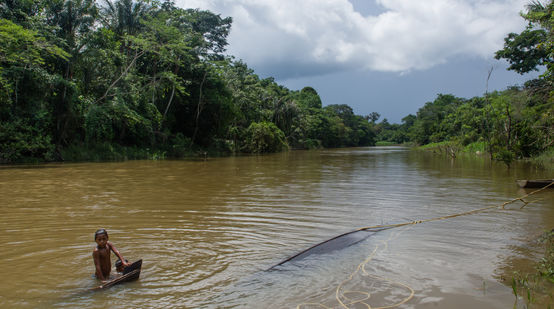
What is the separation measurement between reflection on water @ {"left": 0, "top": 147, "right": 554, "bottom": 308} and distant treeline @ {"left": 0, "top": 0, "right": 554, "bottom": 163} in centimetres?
885

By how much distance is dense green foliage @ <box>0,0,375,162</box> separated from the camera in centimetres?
2030

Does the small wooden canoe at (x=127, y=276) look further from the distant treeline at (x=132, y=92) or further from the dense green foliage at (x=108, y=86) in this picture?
the dense green foliage at (x=108, y=86)

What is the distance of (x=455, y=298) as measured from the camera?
3.62 m

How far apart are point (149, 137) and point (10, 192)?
745 inches

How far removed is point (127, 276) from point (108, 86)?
24812 millimetres

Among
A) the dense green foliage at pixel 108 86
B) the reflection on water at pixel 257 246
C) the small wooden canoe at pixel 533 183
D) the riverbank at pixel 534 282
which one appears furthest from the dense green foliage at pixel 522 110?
the dense green foliage at pixel 108 86

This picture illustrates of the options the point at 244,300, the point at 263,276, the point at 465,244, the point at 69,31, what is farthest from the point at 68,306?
the point at 69,31

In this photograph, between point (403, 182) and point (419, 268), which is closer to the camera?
point (419, 268)

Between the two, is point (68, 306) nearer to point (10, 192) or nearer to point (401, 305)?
point (401, 305)

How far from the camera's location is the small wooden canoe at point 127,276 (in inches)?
152

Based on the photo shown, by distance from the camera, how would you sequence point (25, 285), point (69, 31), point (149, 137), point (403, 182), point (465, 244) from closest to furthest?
point (25, 285), point (465, 244), point (403, 182), point (69, 31), point (149, 137)

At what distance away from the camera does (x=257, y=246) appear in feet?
17.9

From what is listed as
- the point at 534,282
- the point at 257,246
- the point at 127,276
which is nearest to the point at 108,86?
the point at 257,246

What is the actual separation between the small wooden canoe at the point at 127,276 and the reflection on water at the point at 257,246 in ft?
0.26
